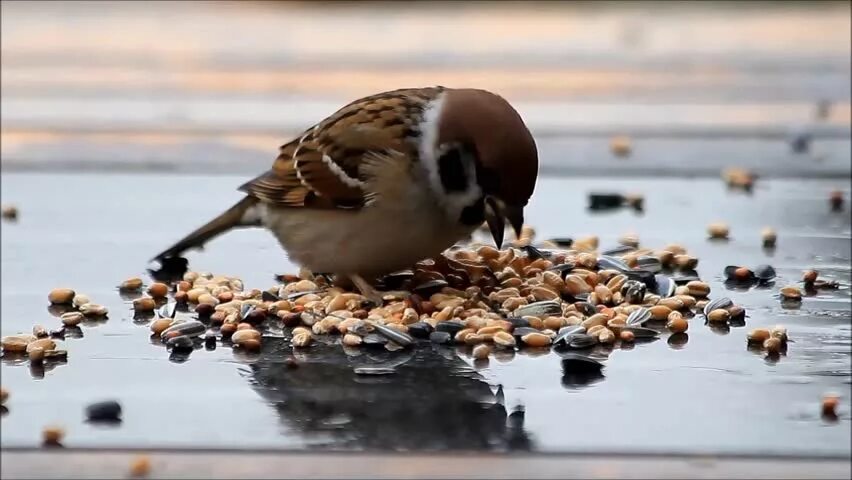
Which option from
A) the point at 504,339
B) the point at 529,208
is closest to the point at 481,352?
the point at 504,339

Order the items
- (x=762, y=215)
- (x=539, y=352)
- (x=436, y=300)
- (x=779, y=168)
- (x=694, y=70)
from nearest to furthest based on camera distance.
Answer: (x=539, y=352) → (x=436, y=300) → (x=762, y=215) → (x=779, y=168) → (x=694, y=70)

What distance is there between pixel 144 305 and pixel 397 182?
0.54m

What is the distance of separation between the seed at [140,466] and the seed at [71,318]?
0.75 meters

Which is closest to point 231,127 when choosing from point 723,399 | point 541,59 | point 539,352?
point 541,59

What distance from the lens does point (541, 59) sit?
6832 mm

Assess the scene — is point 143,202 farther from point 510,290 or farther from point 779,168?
point 779,168

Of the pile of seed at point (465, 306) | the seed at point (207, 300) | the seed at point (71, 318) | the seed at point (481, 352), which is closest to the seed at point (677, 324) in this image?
the pile of seed at point (465, 306)

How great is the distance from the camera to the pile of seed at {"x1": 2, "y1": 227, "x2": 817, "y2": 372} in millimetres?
2451

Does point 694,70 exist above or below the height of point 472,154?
below

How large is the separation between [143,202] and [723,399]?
2.01 metres

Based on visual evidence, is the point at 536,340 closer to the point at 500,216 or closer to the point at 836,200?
the point at 500,216

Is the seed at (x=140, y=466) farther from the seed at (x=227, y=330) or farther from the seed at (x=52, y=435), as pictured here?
the seed at (x=227, y=330)

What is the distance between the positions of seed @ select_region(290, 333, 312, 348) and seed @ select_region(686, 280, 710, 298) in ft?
2.60

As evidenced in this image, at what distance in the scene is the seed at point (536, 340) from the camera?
2.44 meters
